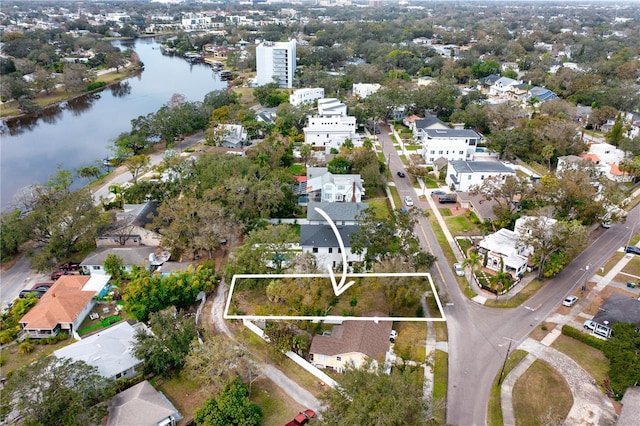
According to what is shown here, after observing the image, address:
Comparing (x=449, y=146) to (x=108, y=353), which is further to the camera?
(x=449, y=146)

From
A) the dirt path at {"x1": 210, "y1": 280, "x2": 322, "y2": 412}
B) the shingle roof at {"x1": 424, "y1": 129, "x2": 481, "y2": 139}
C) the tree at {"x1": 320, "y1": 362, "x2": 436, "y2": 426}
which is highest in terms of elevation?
the tree at {"x1": 320, "y1": 362, "x2": 436, "y2": 426}

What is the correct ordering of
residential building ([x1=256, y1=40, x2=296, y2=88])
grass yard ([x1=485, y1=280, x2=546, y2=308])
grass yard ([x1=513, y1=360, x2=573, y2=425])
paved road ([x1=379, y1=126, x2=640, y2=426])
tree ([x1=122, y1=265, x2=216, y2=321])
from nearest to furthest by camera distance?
1. grass yard ([x1=513, y1=360, x2=573, y2=425])
2. paved road ([x1=379, y1=126, x2=640, y2=426])
3. tree ([x1=122, y1=265, x2=216, y2=321])
4. grass yard ([x1=485, y1=280, x2=546, y2=308])
5. residential building ([x1=256, y1=40, x2=296, y2=88])

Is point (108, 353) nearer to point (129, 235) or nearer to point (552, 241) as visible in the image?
point (129, 235)

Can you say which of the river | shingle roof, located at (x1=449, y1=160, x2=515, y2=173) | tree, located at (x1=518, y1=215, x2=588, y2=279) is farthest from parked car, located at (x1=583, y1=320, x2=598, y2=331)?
the river

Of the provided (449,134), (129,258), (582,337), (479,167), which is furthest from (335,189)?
(582,337)

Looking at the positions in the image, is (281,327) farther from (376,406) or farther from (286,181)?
(286,181)

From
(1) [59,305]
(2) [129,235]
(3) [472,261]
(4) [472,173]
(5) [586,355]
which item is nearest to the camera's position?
(5) [586,355]

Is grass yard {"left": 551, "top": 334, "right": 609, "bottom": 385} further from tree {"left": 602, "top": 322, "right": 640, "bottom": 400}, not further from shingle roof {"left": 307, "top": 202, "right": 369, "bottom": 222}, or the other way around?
shingle roof {"left": 307, "top": 202, "right": 369, "bottom": 222}
